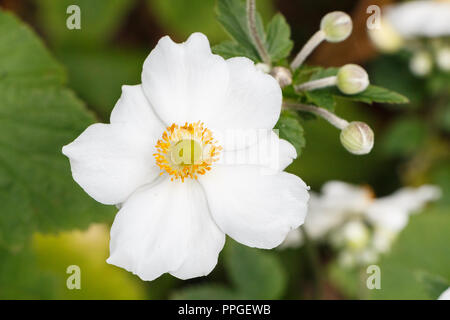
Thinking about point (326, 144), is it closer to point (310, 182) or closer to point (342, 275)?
point (310, 182)

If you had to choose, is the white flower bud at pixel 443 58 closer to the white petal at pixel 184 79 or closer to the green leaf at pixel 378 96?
the green leaf at pixel 378 96

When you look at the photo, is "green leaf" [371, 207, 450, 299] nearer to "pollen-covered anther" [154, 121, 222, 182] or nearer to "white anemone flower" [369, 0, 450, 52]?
"white anemone flower" [369, 0, 450, 52]

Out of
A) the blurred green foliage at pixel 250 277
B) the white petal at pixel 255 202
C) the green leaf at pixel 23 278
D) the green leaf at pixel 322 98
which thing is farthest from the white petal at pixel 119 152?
the green leaf at pixel 23 278

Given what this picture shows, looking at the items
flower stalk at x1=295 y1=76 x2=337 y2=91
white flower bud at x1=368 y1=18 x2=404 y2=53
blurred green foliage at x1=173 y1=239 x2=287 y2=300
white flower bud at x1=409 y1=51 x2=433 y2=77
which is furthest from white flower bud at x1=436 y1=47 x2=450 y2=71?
flower stalk at x1=295 y1=76 x2=337 y2=91

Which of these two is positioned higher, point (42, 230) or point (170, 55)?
point (170, 55)

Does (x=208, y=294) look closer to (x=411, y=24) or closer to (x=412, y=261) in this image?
(x=412, y=261)
